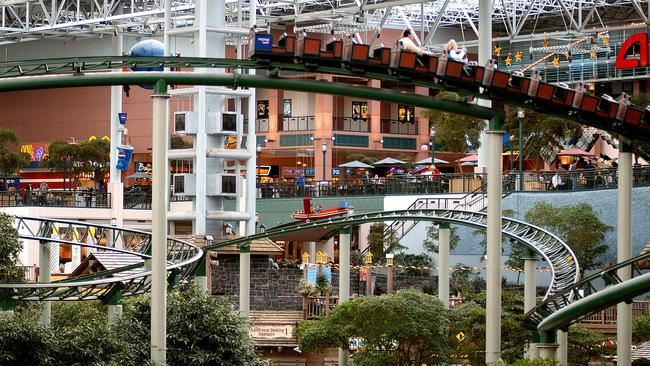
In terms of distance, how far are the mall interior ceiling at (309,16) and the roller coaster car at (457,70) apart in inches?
1472

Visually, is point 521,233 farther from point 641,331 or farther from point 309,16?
point 309,16

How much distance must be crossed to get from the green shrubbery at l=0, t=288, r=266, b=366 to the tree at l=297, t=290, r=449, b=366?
829 centimetres

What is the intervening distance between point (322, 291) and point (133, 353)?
25.6 m

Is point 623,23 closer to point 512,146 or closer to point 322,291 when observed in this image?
point 512,146

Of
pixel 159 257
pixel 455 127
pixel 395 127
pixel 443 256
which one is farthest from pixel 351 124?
pixel 159 257

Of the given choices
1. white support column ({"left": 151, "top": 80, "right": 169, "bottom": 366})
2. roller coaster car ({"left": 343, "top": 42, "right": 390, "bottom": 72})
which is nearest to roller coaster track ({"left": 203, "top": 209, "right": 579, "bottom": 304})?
roller coaster car ({"left": 343, "top": 42, "right": 390, "bottom": 72})

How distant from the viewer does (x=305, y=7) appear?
84.4 m

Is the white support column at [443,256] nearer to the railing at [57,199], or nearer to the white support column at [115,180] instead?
the white support column at [115,180]

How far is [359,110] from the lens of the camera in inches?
3912

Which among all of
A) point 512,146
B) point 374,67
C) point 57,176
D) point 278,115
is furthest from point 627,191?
point 57,176

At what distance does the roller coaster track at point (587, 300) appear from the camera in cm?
2722

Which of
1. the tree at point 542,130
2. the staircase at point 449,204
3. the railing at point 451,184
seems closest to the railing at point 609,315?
the railing at point 451,184

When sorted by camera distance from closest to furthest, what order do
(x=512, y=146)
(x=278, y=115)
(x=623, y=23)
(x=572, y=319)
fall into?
(x=572, y=319), (x=512, y=146), (x=623, y=23), (x=278, y=115)

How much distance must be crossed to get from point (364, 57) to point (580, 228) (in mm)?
34102
